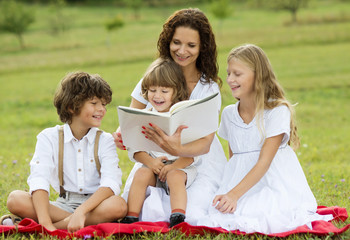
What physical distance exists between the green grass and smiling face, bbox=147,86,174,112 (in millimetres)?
836

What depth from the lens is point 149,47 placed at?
2620 centimetres

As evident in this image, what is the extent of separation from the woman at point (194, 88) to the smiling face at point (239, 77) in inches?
16.8

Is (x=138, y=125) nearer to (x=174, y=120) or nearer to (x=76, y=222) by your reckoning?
(x=174, y=120)

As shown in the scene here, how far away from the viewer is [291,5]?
37719mm

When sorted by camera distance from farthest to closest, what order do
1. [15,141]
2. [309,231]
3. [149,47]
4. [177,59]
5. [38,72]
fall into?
[149,47]
[38,72]
[15,141]
[177,59]
[309,231]

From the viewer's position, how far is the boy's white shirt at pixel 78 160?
4098 mm

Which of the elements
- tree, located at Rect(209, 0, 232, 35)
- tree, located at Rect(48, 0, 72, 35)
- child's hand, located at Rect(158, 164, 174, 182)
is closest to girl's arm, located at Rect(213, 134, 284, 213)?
child's hand, located at Rect(158, 164, 174, 182)

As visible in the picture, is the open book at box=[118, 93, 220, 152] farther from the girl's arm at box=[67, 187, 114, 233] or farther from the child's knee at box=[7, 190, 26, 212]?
the child's knee at box=[7, 190, 26, 212]

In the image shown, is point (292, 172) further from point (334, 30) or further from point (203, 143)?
point (334, 30)

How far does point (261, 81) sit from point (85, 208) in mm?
1674

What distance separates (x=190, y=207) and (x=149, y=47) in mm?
22525

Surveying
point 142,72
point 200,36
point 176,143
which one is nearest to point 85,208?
point 176,143

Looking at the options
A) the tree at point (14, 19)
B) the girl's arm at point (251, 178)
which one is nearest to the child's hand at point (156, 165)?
the girl's arm at point (251, 178)

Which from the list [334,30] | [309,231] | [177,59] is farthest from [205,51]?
[334,30]
